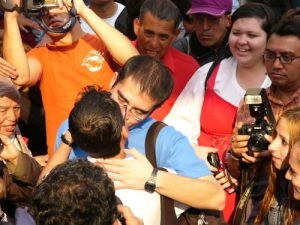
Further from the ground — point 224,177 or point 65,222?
point 65,222

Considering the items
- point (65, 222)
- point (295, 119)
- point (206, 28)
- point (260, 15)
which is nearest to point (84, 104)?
point (65, 222)

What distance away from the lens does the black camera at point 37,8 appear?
3.51m

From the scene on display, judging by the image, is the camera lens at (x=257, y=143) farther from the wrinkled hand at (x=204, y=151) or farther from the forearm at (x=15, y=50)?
the forearm at (x=15, y=50)

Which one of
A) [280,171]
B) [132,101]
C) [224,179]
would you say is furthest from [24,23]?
[280,171]

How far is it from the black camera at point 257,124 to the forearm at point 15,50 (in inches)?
44.5

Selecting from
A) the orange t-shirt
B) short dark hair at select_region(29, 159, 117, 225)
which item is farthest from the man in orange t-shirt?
short dark hair at select_region(29, 159, 117, 225)

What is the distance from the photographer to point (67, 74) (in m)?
3.65

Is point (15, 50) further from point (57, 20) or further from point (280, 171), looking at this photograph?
point (280, 171)

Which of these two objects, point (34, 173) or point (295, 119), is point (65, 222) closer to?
point (34, 173)

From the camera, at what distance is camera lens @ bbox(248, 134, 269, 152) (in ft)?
10.5

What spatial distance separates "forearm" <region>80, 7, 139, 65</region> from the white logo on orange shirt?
0.15 m

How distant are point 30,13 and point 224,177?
1.29 metres

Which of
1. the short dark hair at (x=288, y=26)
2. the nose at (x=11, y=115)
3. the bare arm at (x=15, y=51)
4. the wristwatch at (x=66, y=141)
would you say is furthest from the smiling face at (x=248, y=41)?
the wristwatch at (x=66, y=141)

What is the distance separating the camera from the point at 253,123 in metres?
3.30
